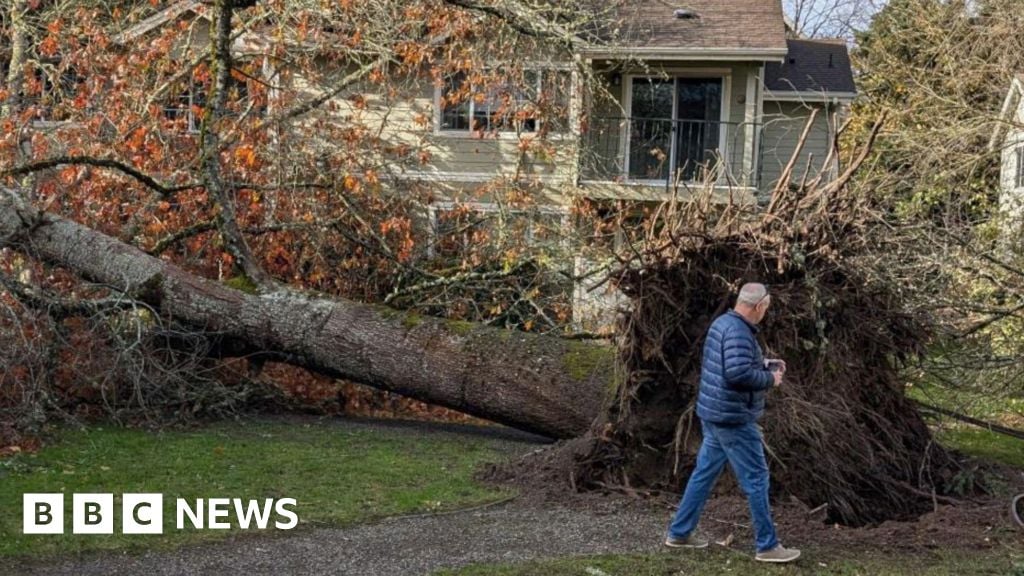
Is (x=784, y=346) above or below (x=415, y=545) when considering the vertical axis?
above

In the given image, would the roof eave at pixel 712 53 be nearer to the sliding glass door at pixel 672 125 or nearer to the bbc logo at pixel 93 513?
the sliding glass door at pixel 672 125

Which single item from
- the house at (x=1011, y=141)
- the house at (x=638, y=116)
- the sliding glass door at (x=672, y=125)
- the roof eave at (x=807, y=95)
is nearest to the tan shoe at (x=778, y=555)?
the house at (x=1011, y=141)

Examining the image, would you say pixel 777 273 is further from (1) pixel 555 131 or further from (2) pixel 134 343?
(1) pixel 555 131

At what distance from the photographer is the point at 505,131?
19922 mm

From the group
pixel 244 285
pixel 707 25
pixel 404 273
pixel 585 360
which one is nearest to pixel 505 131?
pixel 707 25

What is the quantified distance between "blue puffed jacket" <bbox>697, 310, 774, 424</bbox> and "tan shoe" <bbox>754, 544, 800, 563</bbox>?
2.45 feet

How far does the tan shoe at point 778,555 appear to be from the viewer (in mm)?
6598

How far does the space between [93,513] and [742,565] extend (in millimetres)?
4041

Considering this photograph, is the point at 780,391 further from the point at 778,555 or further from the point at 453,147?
the point at 453,147

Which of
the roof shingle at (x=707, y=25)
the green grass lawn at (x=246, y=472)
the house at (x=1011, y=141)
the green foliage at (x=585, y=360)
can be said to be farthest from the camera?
the roof shingle at (x=707, y=25)

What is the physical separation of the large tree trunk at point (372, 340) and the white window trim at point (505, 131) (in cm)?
591

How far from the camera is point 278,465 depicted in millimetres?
9219

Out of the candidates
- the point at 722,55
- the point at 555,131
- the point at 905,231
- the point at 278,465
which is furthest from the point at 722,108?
the point at 278,465

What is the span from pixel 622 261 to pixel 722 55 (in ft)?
43.2
